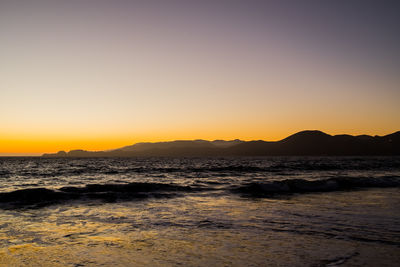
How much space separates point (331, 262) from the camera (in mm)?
5570

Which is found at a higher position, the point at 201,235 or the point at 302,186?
the point at 201,235

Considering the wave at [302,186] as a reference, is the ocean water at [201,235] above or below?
above

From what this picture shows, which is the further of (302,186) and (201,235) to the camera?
(302,186)

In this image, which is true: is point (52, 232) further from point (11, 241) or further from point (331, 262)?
point (331, 262)

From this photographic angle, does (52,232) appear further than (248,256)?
Yes

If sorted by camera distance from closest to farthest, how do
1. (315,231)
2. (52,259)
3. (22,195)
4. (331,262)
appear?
(331,262)
(52,259)
(315,231)
(22,195)

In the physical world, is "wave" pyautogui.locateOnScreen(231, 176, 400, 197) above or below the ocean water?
below

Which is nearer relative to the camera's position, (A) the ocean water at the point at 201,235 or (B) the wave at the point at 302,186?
(A) the ocean water at the point at 201,235

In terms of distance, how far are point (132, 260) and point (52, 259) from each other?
1.67 metres

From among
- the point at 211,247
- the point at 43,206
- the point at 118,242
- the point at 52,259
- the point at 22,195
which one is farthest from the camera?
the point at 22,195

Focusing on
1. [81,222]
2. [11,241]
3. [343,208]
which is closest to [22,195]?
[81,222]


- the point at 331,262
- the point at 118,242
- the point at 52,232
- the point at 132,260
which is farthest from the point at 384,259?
the point at 52,232

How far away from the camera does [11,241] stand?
7293 millimetres

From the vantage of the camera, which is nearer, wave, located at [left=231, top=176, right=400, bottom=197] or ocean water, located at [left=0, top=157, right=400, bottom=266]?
ocean water, located at [left=0, top=157, right=400, bottom=266]
